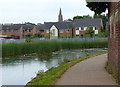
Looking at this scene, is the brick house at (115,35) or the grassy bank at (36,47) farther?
the grassy bank at (36,47)

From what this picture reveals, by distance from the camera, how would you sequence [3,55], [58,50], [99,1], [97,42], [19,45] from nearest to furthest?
1. [99,1]
2. [3,55]
3. [19,45]
4. [58,50]
5. [97,42]

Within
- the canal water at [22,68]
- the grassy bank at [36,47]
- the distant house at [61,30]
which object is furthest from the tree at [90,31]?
the canal water at [22,68]

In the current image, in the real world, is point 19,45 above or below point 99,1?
below

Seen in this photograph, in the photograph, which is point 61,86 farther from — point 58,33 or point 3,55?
point 58,33

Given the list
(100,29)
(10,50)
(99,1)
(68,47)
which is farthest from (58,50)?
(100,29)

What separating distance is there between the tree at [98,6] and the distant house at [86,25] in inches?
2707

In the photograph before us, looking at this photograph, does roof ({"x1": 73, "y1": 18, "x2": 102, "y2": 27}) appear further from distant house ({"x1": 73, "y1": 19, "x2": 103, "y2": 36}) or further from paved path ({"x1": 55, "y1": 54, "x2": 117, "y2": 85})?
paved path ({"x1": 55, "y1": 54, "x2": 117, "y2": 85})

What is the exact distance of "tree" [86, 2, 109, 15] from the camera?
50.6 ft

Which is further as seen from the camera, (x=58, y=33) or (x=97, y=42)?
(x=58, y=33)

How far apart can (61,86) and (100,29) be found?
76.3 m

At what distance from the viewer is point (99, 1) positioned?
14.7 meters

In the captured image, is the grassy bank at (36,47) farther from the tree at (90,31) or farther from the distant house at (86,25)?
the distant house at (86,25)

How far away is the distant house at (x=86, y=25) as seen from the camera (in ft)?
A: 279

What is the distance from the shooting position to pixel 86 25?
8631 cm
